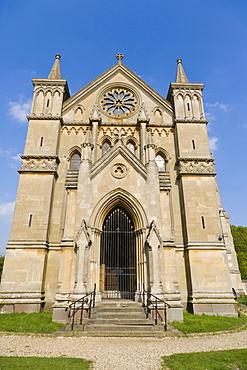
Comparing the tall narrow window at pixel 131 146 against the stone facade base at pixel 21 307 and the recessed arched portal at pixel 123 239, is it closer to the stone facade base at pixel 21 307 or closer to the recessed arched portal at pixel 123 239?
the recessed arched portal at pixel 123 239

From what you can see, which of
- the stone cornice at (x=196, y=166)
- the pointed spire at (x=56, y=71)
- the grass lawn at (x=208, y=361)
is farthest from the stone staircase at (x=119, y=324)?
the pointed spire at (x=56, y=71)

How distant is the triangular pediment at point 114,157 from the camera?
1350 cm

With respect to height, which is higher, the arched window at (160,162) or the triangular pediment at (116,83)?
the triangular pediment at (116,83)

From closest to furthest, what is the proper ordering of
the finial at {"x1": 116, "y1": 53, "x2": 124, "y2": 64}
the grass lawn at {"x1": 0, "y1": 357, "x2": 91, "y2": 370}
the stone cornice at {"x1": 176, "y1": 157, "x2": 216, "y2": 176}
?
the grass lawn at {"x1": 0, "y1": 357, "x2": 91, "y2": 370} < the stone cornice at {"x1": 176, "y1": 157, "x2": 216, "y2": 176} < the finial at {"x1": 116, "y1": 53, "x2": 124, "y2": 64}

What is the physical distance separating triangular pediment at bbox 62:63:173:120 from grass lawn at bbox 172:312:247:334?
13.9 m

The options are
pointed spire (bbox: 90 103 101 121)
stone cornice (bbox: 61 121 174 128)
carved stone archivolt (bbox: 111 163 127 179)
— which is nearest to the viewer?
carved stone archivolt (bbox: 111 163 127 179)

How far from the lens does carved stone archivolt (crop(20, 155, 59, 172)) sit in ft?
52.9

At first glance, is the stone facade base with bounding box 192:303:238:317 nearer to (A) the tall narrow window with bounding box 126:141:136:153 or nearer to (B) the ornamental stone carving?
(A) the tall narrow window with bounding box 126:141:136:153

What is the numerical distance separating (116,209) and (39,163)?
249 inches

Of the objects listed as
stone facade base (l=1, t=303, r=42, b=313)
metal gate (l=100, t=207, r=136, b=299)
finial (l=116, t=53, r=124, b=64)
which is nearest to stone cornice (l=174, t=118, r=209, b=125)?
finial (l=116, t=53, r=124, b=64)

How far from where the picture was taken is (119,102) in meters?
20.0

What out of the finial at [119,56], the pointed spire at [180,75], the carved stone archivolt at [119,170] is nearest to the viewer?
the carved stone archivolt at [119,170]

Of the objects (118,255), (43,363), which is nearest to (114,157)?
(118,255)

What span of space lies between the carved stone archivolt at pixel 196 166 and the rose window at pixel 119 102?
19.7ft
